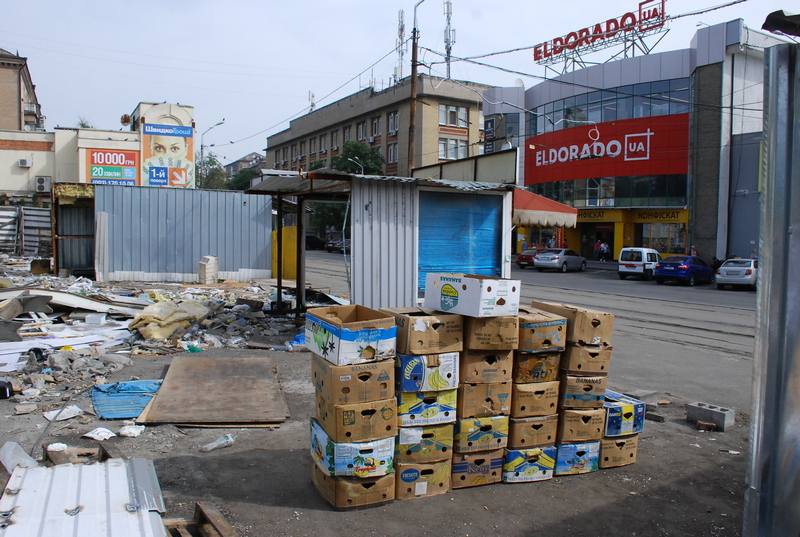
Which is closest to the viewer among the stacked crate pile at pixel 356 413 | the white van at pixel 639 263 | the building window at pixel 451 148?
the stacked crate pile at pixel 356 413

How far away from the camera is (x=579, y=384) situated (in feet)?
16.9

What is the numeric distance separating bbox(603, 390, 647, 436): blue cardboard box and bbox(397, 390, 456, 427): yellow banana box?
1.53 metres

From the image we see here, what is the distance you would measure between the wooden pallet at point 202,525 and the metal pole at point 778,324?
117 inches

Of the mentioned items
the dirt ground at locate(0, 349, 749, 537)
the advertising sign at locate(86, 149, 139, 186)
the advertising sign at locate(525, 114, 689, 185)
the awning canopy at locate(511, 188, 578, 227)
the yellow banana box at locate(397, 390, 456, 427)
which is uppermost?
the advertising sign at locate(525, 114, 689, 185)

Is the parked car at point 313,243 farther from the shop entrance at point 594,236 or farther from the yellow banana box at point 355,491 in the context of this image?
the yellow banana box at point 355,491

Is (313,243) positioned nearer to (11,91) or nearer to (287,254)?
(11,91)

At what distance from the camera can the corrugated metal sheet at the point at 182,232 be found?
19141 millimetres

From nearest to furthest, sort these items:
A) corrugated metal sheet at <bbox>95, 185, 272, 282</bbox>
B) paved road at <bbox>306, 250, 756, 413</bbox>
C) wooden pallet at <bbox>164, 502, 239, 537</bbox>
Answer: wooden pallet at <bbox>164, 502, 239, 537</bbox>, paved road at <bbox>306, 250, 756, 413</bbox>, corrugated metal sheet at <bbox>95, 185, 272, 282</bbox>

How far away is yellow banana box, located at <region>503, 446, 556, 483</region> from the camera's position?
16.1ft

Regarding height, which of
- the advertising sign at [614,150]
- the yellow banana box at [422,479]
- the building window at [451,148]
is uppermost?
the building window at [451,148]

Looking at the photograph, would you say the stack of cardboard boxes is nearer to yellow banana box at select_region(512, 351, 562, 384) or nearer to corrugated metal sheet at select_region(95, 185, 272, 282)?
yellow banana box at select_region(512, 351, 562, 384)

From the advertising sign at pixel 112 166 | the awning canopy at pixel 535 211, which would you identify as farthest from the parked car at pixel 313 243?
the awning canopy at pixel 535 211

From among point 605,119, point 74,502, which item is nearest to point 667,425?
point 74,502

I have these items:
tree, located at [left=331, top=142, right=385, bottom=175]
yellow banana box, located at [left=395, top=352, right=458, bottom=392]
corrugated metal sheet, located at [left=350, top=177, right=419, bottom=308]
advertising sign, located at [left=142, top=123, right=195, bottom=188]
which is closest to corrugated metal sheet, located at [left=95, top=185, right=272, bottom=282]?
corrugated metal sheet, located at [left=350, top=177, right=419, bottom=308]
